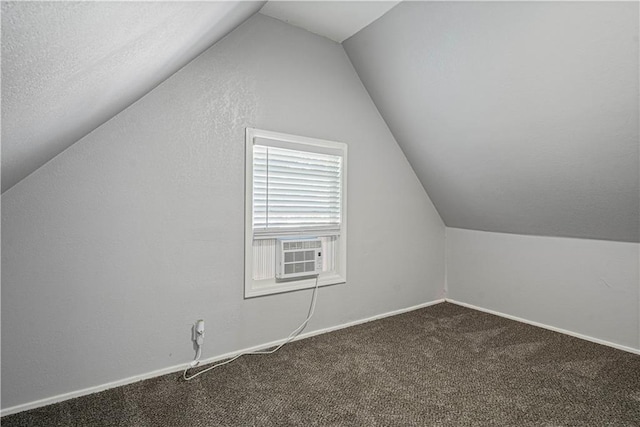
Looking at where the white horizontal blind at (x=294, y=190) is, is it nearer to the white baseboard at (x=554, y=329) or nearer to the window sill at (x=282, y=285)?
the window sill at (x=282, y=285)

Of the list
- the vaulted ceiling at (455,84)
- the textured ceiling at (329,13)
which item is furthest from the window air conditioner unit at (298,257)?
the textured ceiling at (329,13)

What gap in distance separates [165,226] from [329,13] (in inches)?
78.2

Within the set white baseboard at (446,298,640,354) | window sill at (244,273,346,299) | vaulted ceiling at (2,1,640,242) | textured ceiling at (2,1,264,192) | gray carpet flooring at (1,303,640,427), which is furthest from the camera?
white baseboard at (446,298,640,354)

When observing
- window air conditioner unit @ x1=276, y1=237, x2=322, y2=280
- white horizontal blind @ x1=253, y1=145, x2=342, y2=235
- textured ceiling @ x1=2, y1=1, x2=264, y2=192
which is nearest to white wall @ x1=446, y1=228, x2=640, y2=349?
white horizontal blind @ x1=253, y1=145, x2=342, y2=235

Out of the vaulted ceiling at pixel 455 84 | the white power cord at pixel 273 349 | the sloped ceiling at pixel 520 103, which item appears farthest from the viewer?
the white power cord at pixel 273 349

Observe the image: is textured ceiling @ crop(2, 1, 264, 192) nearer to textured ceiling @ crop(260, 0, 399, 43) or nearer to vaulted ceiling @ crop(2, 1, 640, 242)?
vaulted ceiling @ crop(2, 1, 640, 242)

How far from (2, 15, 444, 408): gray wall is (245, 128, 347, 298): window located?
0.28 ft

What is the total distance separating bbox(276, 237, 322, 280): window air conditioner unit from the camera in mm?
2842

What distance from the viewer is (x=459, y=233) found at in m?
4.02

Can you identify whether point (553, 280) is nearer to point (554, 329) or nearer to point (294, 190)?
point (554, 329)

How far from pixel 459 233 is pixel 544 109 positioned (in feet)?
6.18

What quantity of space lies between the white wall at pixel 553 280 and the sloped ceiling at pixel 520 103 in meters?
0.16

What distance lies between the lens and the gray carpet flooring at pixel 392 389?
1859 mm

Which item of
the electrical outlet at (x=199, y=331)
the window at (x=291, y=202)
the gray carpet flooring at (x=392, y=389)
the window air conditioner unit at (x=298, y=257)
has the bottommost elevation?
the gray carpet flooring at (x=392, y=389)
